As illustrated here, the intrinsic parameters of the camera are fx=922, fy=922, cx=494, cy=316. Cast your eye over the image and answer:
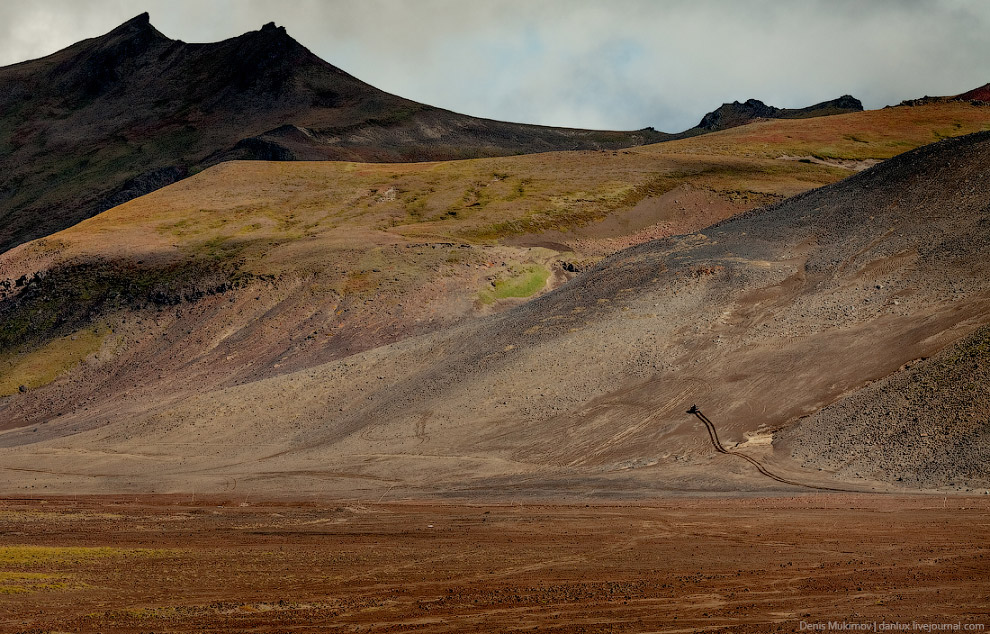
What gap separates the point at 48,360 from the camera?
165 feet

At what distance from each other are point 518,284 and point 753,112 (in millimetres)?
135738

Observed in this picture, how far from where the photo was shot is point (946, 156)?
141 feet

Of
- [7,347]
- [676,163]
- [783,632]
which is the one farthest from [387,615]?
[676,163]

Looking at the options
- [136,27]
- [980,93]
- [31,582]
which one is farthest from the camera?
[136,27]

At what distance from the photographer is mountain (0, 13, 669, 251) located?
11200 centimetres

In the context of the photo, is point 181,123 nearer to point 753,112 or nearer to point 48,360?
point 48,360

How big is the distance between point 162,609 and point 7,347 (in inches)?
1548

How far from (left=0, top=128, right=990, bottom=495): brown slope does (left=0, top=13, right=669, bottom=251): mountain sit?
2695 inches

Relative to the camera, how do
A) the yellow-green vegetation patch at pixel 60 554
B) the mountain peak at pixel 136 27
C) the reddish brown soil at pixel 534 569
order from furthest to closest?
1. the mountain peak at pixel 136 27
2. the yellow-green vegetation patch at pixel 60 554
3. the reddish brown soil at pixel 534 569

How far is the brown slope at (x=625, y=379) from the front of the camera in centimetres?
3080

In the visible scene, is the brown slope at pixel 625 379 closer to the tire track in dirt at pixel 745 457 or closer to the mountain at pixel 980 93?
the tire track in dirt at pixel 745 457

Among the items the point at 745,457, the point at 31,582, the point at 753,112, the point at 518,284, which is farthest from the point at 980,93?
the point at 31,582

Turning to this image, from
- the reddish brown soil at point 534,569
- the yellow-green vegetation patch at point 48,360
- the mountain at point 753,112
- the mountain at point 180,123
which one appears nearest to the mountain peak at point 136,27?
the mountain at point 180,123

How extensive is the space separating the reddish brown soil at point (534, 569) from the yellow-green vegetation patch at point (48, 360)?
2443 cm
